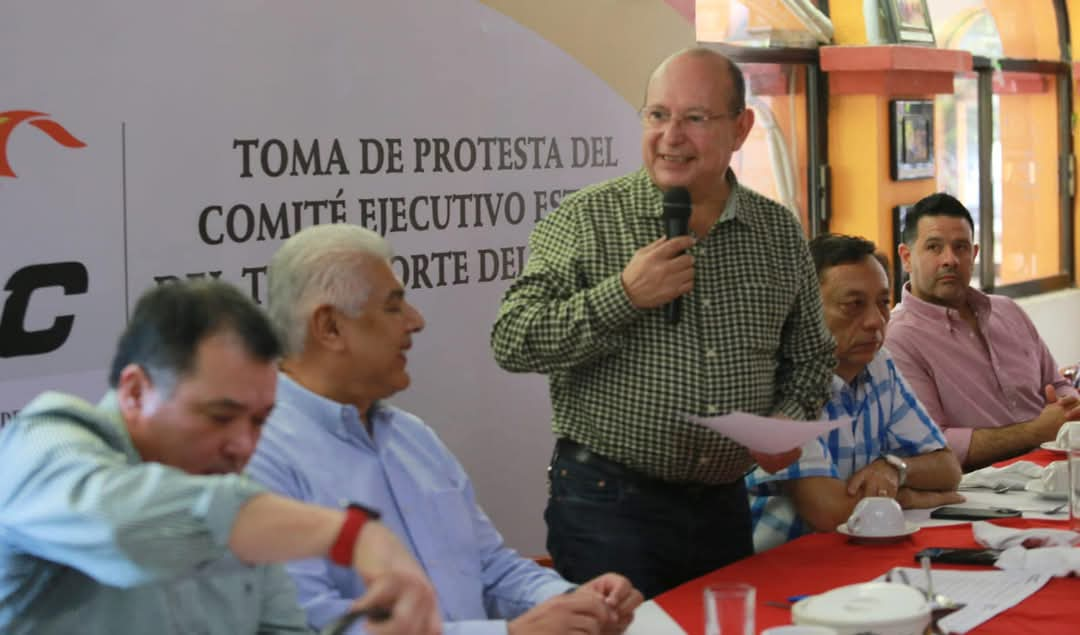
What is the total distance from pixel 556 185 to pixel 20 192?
180 centimetres

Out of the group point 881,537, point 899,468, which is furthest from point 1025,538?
point 899,468

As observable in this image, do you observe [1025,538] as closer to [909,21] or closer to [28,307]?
[28,307]

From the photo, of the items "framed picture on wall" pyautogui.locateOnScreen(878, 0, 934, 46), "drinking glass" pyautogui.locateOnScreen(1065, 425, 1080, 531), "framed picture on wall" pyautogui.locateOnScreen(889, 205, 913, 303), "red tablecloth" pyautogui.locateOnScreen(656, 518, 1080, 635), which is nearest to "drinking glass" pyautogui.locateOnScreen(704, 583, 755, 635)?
"red tablecloth" pyautogui.locateOnScreen(656, 518, 1080, 635)

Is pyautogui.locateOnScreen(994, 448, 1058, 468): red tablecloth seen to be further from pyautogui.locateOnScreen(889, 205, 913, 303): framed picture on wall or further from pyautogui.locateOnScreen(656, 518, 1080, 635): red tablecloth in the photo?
pyautogui.locateOnScreen(889, 205, 913, 303): framed picture on wall

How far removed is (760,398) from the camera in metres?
3.07

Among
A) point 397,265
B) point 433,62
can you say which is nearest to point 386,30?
point 433,62

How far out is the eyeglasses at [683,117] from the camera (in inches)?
121

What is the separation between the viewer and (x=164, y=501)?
1317mm

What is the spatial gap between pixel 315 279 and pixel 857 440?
5.54ft

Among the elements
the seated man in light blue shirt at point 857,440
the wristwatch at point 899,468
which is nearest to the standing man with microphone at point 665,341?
the seated man in light blue shirt at point 857,440

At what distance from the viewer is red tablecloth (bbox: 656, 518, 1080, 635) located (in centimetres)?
232

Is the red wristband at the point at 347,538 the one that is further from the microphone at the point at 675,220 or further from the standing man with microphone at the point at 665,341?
the microphone at the point at 675,220

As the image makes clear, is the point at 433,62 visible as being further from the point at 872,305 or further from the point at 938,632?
the point at 938,632

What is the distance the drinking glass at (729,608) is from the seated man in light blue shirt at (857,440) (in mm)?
1151
